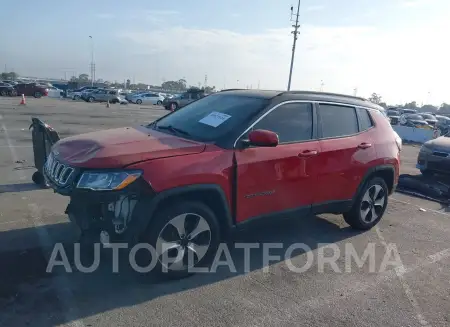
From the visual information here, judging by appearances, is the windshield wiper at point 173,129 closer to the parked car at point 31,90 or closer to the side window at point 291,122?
the side window at point 291,122

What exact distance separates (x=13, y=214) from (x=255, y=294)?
3574 mm

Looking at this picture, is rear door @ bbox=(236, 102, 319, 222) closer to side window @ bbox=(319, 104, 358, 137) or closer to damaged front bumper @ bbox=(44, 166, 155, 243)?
side window @ bbox=(319, 104, 358, 137)

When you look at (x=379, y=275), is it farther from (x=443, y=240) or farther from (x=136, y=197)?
(x=136, y=197)

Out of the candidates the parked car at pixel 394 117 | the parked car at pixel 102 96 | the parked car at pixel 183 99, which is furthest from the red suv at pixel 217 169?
the parked car at pixel 102 96

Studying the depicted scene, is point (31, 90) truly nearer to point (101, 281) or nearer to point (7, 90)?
point (7, 90)

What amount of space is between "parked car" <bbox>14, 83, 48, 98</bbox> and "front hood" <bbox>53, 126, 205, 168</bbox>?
39789 mm

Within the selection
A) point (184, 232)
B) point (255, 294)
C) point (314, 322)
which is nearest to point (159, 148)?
point (184, 232)

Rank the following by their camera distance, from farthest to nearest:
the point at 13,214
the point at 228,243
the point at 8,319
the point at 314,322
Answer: the point at 13,214 → the point at 228,243 → the point at 314,322 → the point at 8,319

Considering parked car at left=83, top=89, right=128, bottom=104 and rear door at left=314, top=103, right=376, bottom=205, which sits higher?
rear door at left=314, top=103, right=376, bottom=205

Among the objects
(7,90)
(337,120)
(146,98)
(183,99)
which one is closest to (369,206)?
(337,120)

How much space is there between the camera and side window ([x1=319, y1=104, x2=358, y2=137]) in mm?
5102

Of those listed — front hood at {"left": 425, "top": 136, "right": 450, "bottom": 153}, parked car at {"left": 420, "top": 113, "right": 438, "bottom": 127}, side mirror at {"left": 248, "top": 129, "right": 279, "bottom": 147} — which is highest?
side mirror at {"left": 248, "top": 129, "right": 279, "bottom": 147}

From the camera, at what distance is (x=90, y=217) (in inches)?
149

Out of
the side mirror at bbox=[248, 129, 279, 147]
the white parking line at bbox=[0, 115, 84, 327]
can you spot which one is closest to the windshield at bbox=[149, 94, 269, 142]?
the side mirror at bbox=[248, 129, 279, 147]
